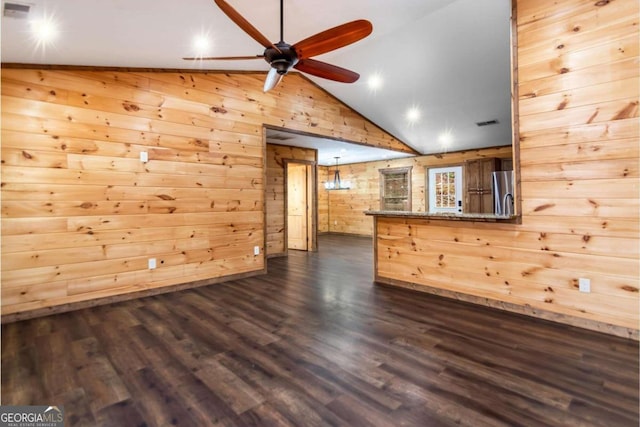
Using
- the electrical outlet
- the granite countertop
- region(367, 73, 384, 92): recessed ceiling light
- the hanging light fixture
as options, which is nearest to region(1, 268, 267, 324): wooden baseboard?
the granite countertop

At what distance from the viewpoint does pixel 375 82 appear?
5312 mm

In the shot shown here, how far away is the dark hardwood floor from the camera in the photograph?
5.70 ft

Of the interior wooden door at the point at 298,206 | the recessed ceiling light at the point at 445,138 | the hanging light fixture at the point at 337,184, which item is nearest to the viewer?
the recessed ceiling light at the point at 445,138

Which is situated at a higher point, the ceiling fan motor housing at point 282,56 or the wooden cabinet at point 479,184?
the ceiling fan motor housing at point 282,56

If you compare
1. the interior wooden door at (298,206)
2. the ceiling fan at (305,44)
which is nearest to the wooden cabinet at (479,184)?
the interior wooden door at (298,206)

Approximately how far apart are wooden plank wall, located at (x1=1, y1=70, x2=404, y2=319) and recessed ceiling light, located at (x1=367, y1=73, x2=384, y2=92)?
1.34 meters

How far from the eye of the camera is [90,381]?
2.06 meters

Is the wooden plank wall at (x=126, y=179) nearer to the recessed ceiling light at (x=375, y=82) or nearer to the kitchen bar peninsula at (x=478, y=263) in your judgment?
the recessed ceiling light at (x=375, y=82)

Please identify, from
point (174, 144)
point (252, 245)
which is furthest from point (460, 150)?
point (174, 144)

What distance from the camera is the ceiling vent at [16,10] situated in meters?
2.17

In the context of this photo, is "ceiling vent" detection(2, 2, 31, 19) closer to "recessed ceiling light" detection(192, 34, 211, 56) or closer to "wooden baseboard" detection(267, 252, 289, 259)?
"recessed ceiling light" detection(192, 34, 211, 56)

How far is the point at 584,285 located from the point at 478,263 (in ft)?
3.01

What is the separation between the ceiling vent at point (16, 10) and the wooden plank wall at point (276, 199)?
15.1 ft

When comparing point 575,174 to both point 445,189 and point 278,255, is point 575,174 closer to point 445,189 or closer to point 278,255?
point 278,255
